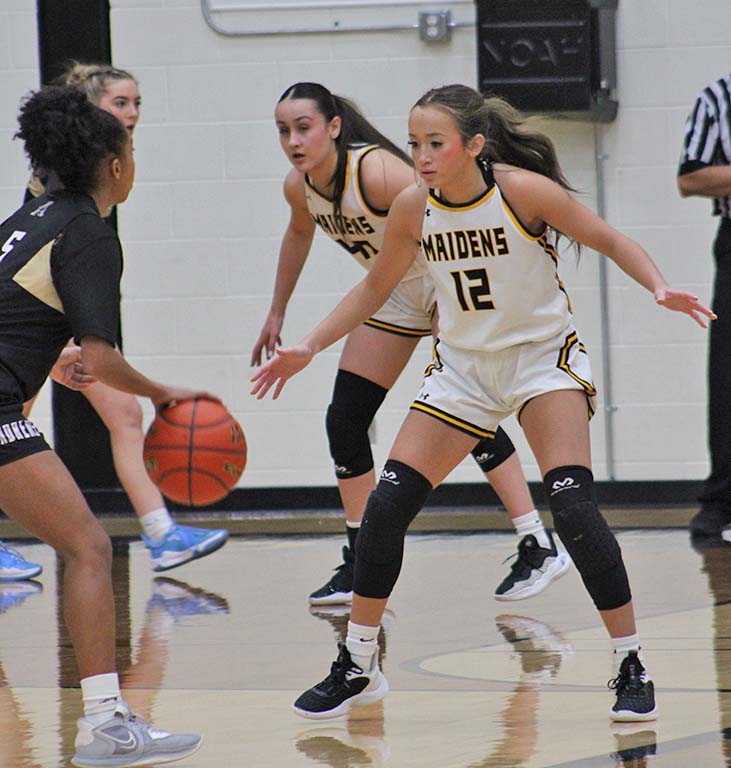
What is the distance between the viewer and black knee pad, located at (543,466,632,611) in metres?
3.85

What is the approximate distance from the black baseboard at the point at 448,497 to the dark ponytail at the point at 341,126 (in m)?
2.75

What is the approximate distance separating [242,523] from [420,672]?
138 inches

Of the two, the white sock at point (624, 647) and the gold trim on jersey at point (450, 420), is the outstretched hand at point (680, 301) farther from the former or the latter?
the white sock at point (624, 647)

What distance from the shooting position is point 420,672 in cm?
440

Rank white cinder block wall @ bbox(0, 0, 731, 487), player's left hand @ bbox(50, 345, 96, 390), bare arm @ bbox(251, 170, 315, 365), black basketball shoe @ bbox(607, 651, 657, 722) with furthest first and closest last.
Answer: white cinder block wall @ bbox(0, 0, 731, 487) → bare arm @ bbox(251, 170, 315, 365) → player's left hand @ bbox(50, 345, 96, 390) → black basketball shoe @ bbox(607, 651, 657, 722)

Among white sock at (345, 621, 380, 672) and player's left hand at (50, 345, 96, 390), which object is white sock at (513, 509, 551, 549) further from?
player's left hand at (50, 345, 96, 390)

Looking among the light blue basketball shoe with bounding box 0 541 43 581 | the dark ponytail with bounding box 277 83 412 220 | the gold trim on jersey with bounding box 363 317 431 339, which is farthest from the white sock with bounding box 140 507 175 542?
the dark ponytail with bounding box 277 83 412 220

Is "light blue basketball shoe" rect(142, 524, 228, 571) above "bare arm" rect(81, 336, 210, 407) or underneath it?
underneath

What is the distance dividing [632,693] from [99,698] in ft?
4.00

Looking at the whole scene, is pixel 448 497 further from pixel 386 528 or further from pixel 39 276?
pixel 39 276

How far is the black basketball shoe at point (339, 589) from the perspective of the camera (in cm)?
553

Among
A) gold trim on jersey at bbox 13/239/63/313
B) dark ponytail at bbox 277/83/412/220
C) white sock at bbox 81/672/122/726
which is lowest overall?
white sock at bbox 81/672/122/726

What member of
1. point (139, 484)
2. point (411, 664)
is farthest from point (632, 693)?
point (139, 484)

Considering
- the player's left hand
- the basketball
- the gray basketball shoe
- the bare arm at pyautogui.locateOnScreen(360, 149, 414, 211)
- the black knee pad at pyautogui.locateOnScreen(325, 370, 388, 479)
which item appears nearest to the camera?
the gray basketball shoe
